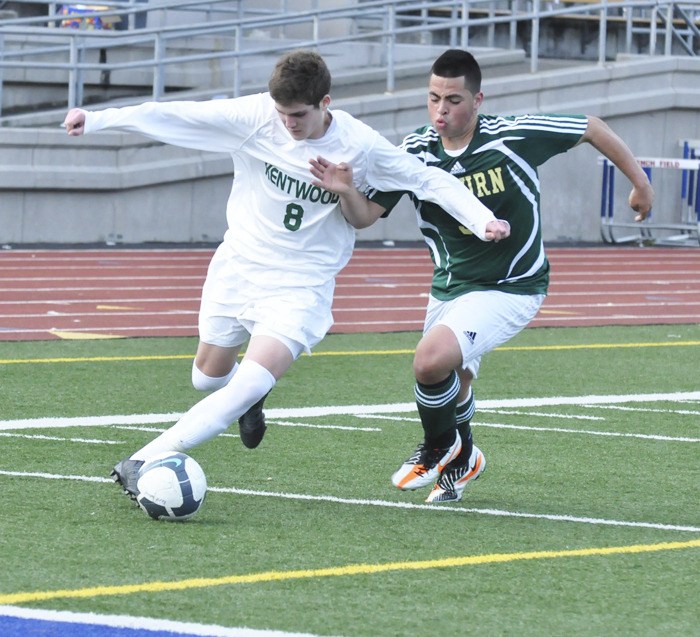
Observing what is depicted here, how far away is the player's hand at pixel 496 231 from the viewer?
6332 millimetres

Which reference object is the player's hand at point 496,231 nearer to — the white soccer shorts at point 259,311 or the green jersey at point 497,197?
the green jersey at point 497,197

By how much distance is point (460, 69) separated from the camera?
262 inches

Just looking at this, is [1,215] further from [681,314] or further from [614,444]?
[614,444]

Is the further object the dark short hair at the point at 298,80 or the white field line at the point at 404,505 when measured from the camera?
the white field line at the point at 404,505

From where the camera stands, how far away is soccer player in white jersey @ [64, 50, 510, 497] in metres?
6.37

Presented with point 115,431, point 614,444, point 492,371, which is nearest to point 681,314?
point 492,371

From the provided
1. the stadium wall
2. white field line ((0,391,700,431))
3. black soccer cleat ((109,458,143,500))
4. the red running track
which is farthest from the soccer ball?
the stadium wall

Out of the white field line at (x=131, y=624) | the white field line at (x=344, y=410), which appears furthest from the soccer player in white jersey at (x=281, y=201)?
the white field line at (x=344, y=410)

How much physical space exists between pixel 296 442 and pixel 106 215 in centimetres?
1437

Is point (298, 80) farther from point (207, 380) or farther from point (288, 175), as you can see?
point (207, 380)

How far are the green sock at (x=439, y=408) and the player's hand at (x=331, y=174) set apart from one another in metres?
0.96

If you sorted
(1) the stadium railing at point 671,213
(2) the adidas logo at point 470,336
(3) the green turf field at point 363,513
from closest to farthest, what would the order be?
(3) the green turf field at point 363,513 → (2) the adidas logo at point 470,336 → (1) the stadium railing at point 671,213

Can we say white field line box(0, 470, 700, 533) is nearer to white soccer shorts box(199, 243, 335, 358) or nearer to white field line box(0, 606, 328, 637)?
white soccer shorts box(199, 243, 335, 358)

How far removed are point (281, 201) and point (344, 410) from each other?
2965mm
